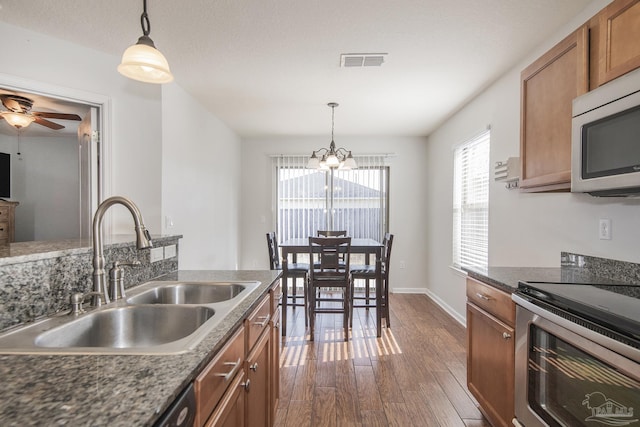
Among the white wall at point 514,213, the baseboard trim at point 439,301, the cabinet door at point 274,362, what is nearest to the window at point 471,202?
the white wall at point 514,213

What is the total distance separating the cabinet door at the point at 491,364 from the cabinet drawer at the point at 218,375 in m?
1.33

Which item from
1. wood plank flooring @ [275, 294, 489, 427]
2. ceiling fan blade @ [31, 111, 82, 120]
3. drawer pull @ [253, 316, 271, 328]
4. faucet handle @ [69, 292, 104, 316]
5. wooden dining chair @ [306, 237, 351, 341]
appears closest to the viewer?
faucet handle @ [69, 292, 104, 316]

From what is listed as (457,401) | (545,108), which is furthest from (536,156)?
(457,401)

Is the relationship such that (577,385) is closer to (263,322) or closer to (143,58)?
(263,322)

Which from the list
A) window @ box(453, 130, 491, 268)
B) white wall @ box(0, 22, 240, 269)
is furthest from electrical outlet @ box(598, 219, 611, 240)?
white wall @ box(0, 22, 240, 269)

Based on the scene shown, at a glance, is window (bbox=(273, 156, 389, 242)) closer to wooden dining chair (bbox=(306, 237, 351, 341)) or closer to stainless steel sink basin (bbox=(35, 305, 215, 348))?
wooden dining chair (bbox=(306, 237, 351, 341))

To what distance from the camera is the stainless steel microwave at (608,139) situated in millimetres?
1250

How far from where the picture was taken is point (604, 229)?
1805mm

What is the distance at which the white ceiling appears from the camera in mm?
1945

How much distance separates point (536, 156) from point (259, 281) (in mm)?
1759

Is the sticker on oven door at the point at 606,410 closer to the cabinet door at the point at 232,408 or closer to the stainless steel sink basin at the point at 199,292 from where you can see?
the cabinet door at the point at 232,408

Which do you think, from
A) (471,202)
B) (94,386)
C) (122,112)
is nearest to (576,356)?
(94,386)

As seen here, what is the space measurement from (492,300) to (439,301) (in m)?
2.86

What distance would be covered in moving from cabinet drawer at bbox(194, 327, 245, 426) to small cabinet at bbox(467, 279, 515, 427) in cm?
132
